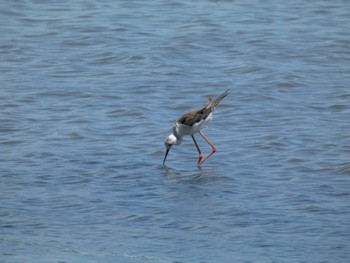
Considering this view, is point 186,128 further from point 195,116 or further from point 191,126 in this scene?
point 195,116

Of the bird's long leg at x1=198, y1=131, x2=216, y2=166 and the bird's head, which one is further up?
the bird's head

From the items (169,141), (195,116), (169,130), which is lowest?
(169,130)

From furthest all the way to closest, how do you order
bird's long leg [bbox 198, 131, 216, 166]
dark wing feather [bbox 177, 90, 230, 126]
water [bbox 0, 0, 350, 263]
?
dark wing feather [bbox 177, 90, 230, 126] < bird's long leg [bbox 198, 131, 216, 166] < water [bbox 0, 0, 350, 263]

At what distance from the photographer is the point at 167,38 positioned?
16.9m

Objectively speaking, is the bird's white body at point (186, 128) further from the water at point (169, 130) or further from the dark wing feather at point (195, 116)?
the water at point (169, 130)

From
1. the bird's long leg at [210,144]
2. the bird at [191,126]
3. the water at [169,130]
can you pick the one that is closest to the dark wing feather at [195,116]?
the bird at [191,126]

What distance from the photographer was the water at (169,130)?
8305 mm

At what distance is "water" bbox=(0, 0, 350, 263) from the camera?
830cm

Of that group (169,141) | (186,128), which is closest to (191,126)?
(186,128)

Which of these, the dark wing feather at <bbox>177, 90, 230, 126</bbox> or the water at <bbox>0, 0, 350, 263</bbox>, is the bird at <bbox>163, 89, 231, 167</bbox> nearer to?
the dark wing feather at <bbox>177, 90, 230, 126</bbox>

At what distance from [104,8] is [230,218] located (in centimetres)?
1118

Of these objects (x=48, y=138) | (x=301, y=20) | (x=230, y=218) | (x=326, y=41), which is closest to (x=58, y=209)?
(x=230, y=218)

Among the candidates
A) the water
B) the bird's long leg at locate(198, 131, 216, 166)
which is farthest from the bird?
the water

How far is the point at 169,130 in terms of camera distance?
12141 millimetres
